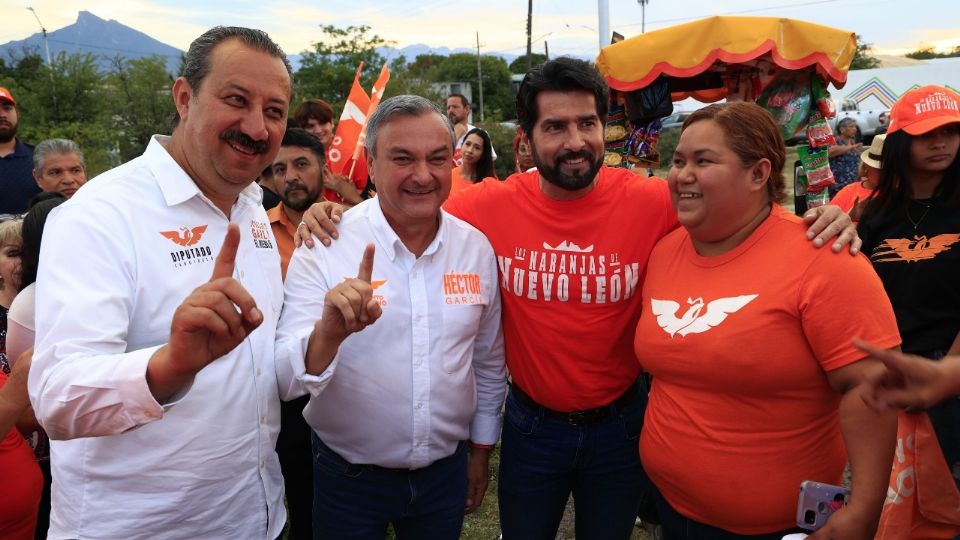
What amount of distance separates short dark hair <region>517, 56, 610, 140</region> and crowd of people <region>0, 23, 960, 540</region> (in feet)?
0.05

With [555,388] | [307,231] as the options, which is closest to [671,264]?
[555,388]

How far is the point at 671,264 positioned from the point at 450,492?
1239 mm

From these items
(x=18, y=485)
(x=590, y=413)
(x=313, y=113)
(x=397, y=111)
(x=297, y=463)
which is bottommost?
(x=297, y=463)

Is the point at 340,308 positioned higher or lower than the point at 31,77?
lower

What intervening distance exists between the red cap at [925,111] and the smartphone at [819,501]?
219 centimetres

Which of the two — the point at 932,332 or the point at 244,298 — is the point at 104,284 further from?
the point at 932,332

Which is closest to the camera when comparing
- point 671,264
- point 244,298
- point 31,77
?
point 244,298

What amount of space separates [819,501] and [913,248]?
6.18ft

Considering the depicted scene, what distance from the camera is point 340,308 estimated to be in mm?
1773

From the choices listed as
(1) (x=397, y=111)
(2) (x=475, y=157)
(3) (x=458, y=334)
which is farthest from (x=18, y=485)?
(2) (x=475, y=157)

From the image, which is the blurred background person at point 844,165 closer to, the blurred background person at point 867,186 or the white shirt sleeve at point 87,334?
the blurred background person at point 867,186

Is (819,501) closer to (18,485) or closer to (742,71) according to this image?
(18,485)

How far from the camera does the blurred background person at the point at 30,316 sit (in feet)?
8.09

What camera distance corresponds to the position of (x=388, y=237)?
2.33m
